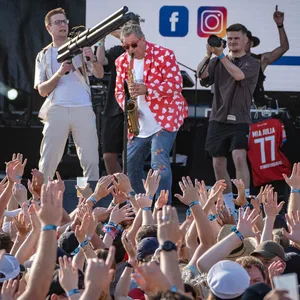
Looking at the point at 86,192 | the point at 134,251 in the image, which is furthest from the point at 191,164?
the point at 134,251

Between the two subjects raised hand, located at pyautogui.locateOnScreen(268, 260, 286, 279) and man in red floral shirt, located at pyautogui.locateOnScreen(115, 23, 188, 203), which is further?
man in red floral shirt, located at pyautogui.locateOnScreen(115, 23, 188, 203)

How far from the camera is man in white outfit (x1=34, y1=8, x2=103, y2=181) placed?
852cm

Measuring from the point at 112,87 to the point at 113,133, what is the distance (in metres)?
0.44

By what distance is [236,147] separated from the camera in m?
8.84

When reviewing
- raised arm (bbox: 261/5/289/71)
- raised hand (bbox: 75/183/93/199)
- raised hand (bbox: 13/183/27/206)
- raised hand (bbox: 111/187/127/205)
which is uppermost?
raised arm (bbox: 261/5/289/71)

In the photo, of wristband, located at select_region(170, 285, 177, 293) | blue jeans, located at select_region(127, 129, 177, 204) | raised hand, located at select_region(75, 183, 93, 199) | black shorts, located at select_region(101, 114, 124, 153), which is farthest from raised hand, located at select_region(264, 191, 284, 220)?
black shorts, located at select_region(101, 114, 124, 153)

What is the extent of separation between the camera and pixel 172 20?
1058 centimetres

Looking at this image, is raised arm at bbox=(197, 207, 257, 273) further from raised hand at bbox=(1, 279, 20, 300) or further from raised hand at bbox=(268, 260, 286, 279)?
raised hand at bbox=(1, 279, 20, 300)

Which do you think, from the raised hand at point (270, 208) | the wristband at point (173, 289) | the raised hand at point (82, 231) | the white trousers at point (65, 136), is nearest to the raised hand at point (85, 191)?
the white trousers at point (65, 136)

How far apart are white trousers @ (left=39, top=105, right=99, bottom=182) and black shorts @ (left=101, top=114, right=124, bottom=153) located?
43 cm

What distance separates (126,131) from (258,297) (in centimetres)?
436

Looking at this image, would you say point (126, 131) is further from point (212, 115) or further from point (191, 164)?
point (191, 164)

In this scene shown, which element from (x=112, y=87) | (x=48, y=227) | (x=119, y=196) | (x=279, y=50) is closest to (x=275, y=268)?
(x=48, y=227)

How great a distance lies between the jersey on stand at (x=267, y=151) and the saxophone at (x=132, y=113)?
68.2 inches
